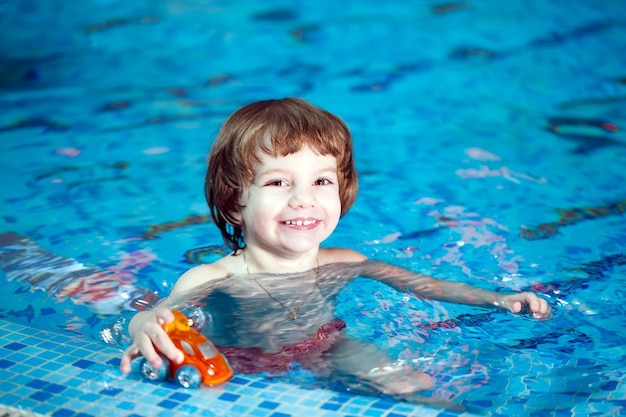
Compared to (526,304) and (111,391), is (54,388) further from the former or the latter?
(526,304)

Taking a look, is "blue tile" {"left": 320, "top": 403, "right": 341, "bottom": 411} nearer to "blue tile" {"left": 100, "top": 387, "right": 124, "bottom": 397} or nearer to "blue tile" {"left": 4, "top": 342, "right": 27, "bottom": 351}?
"blue tile" {"left": 100, "top": 387, "right": 124, "bottom": 397}

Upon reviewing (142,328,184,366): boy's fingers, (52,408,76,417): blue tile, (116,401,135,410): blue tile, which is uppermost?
(142,328,184,366): boy's fingers

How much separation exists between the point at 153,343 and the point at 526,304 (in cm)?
135

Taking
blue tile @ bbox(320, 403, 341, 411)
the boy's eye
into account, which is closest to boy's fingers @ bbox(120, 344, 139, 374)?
blue tile @ bbox(320, 403, 341, 411)

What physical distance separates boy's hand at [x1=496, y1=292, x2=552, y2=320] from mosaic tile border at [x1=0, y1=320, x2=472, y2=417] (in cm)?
79

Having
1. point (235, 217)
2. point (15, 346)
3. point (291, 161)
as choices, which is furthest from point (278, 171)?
point (15, 346)

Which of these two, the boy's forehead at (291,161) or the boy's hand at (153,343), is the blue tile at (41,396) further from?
the boy's forehead at (291,161)

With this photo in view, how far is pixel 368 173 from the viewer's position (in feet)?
17.1

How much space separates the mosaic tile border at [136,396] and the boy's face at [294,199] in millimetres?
614

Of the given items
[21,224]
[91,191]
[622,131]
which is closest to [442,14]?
[622,131]

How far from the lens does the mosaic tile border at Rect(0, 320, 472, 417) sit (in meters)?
2.53

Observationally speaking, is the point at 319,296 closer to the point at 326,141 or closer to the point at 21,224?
the point at 326,141

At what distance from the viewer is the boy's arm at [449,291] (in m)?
3.22

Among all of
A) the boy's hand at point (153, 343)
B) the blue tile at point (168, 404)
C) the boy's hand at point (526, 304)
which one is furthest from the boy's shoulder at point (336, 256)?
the blue tile at point (168, 404)
